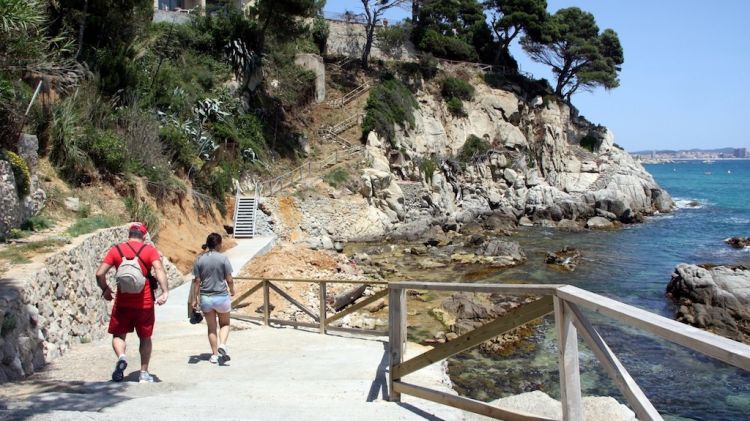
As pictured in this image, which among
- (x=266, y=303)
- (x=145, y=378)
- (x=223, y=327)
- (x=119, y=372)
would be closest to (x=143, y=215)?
(x=266, y=303)

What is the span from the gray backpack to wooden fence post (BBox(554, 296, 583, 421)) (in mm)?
4263

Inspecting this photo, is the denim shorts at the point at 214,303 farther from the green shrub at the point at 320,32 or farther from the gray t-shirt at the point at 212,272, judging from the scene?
the green shrub at the point at 320,32

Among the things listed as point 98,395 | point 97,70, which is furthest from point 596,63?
point 98,395

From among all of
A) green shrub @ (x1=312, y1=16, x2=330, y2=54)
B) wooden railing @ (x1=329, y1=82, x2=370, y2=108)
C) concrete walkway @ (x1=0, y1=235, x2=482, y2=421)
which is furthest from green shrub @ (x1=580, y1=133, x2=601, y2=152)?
concrete walkway @ (x1=0, y1=235, x2=482, y2=421)

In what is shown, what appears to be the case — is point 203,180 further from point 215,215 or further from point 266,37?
point 266,37

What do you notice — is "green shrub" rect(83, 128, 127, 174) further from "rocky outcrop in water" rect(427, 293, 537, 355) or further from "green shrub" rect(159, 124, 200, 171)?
"rocky outcrop in water" rect(427, 293, 537, 355)

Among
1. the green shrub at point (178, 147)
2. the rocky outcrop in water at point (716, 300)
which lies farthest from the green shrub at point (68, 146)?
the rocky outcrop in water at point (716, 300)

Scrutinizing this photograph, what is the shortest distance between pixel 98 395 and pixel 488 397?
693cm

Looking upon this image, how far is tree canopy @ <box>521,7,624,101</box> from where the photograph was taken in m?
49.9

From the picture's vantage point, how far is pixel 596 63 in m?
50.8

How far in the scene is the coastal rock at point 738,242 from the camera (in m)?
30.1

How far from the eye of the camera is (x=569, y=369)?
11.5ft

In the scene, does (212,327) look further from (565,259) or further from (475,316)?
(565,259)

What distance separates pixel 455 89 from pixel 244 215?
26382 mm
